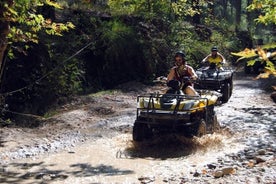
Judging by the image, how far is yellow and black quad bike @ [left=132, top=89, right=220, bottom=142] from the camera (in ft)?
28.1

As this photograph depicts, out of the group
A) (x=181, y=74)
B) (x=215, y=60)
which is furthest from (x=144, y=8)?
(x=181, y=74)

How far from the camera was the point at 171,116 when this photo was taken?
334 inches

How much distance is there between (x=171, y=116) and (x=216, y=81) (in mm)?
5547

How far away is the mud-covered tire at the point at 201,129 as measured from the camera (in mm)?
8812

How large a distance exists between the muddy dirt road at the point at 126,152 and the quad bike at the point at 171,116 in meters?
0.24

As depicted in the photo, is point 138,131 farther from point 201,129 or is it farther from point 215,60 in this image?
point 215,60

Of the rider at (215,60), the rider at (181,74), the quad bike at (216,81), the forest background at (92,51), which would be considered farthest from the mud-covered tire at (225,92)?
the rider at (181,74)

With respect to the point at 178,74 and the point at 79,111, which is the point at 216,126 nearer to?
the point at 178,74

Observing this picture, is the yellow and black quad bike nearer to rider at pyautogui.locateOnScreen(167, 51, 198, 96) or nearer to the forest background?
rider at pyautogui.locateOnScreen(167, 51, 198, 96)

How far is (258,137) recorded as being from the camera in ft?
32.0

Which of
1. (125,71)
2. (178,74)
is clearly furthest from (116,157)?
(125,71)

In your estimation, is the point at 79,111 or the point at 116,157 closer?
the point at 116,157

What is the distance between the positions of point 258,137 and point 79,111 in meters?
5.53

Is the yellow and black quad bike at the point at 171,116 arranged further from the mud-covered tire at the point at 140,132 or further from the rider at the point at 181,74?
the rider at the point at 181,74
